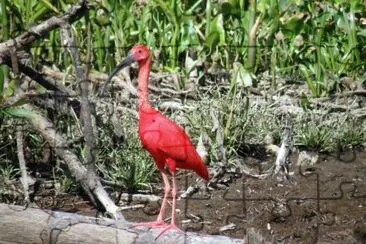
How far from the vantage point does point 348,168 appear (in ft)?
18.5

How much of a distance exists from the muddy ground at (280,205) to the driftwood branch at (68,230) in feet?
2.33

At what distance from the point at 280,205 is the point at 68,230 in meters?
1.44

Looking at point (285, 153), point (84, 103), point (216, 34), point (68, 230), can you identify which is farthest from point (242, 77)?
point (68, 230)

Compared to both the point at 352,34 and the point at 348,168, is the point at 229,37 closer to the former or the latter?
the point at 352,34

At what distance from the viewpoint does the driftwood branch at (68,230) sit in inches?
158


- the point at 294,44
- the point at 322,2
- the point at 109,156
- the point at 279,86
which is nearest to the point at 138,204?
the point at 109,156

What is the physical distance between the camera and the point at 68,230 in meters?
4.06

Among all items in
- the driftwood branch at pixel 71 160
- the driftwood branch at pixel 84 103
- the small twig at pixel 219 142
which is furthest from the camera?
the small twig at pixel 219 142

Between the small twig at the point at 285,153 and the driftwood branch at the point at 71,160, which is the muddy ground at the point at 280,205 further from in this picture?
the driftwood branch at the point at 71,160

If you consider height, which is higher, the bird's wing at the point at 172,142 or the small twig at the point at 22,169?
the bird's wing at the point at 172,142

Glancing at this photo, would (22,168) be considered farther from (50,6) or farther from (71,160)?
(50,6)

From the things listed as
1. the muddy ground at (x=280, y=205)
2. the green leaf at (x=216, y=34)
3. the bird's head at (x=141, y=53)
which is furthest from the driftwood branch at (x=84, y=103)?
the green leaf at (x=216, y=34)

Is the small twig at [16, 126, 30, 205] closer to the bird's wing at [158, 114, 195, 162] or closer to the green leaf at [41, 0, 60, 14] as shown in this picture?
the bird's wing at [158, 114, 195, 162]

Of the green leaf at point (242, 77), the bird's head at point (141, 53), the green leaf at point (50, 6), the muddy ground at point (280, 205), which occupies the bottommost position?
the muddy ground at point (280, 205)
